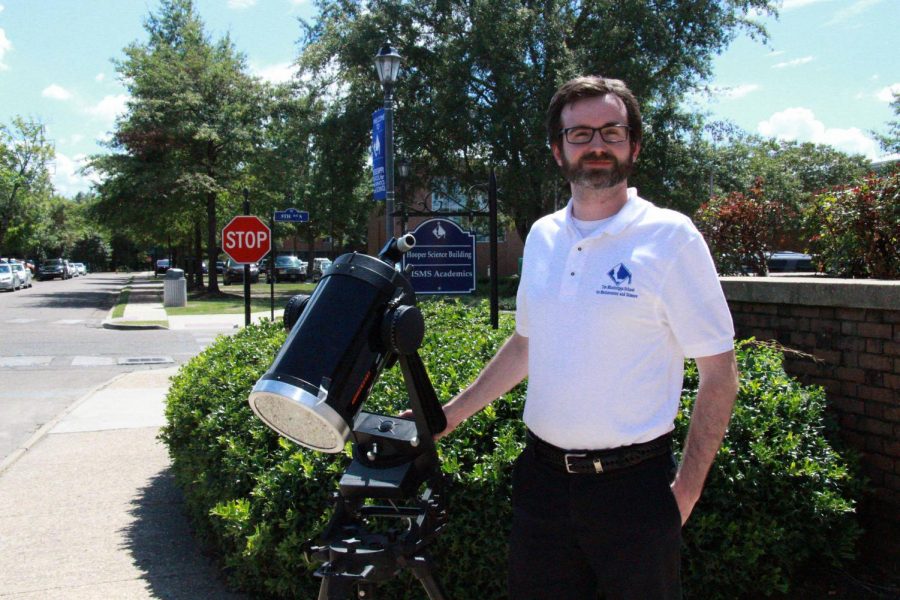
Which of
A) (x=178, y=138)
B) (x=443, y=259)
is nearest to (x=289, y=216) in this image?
(x=443, y=259)

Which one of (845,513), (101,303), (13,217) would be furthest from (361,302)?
(13,217)

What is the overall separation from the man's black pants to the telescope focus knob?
50cm

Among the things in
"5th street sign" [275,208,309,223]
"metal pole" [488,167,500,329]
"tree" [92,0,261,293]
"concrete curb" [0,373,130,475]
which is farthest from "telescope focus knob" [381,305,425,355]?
"tree" [92,0,261,293]

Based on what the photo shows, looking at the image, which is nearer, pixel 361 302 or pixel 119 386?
pixel 361 302

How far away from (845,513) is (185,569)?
10.1ft

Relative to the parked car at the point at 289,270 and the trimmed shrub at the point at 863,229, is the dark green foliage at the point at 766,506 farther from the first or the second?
the parked car at the point at 289,270

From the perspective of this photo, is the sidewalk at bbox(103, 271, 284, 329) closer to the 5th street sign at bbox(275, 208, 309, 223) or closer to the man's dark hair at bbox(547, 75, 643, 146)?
the 5th street sign at bbox(275, 208, 309, 223)

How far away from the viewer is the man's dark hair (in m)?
1.91

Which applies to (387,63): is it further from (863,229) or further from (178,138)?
(178,138)

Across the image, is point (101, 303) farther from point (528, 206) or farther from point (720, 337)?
point (720, 337)

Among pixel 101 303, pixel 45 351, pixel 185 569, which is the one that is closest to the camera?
pixel 185 569

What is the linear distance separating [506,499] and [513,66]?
65.7ft

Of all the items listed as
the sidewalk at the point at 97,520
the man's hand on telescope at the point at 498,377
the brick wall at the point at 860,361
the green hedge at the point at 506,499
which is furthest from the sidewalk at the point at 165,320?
the man's hand on telescope at the point at 498,377

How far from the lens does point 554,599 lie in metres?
1.93
